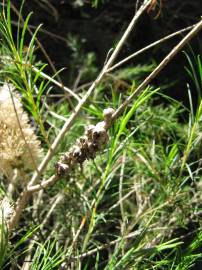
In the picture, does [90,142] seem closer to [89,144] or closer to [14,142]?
[89,144]

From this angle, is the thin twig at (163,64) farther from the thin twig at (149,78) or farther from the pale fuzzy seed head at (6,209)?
the pale fuzzy seed head at (6,209)

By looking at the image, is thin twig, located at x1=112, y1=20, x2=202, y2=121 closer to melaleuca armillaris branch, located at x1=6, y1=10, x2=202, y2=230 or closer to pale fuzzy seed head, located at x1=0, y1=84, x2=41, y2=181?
melaleuca armillaris branch, located at x1=6, y1=10, x2=202, y2=230

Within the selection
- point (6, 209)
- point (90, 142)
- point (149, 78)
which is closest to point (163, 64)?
point (149, 78)

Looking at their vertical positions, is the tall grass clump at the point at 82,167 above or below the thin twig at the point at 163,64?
below

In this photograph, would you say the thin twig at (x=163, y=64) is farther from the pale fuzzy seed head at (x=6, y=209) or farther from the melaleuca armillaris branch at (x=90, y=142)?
the pale fuzzy seed head at (x=6, y=209)

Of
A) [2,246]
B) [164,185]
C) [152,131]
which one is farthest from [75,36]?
[2,246]

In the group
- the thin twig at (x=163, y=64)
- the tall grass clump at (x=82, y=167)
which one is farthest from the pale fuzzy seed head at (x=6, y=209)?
the thin twig at (x=163, y=64)
